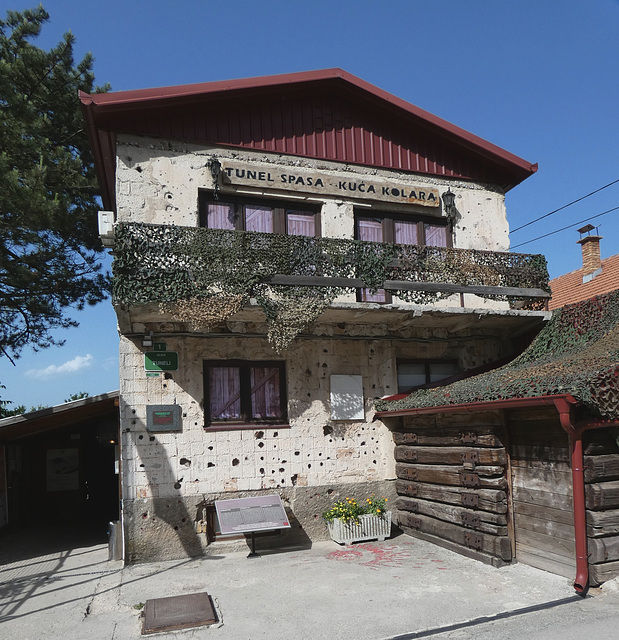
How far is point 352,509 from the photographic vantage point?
11109 millimetres

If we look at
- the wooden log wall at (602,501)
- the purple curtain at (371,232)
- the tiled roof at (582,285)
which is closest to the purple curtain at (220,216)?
the purple curtain at (371,232)

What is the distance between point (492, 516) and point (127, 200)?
27.2 feet

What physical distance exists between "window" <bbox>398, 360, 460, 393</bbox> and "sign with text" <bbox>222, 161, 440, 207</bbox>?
3502mm

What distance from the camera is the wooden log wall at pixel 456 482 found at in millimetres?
8938

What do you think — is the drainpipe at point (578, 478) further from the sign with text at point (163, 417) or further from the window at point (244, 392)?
the sign with text at point (163, 417)

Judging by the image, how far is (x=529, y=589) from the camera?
7.60 m

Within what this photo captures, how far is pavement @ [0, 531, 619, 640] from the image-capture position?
6.55m

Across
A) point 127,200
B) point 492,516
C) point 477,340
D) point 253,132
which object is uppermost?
point 253,132

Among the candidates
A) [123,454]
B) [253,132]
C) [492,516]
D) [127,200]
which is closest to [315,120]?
[253,132]

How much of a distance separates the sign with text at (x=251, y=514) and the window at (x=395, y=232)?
4570 mm

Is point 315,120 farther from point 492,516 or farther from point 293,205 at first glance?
point 492,516

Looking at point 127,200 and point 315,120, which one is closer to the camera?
point 127,200

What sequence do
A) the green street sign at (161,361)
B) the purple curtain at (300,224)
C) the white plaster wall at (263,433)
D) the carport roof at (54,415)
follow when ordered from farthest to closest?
the purple curtain at (300,224), the carport roof at (54,415), the green street sign at (161,361), the white plaster wall at (263,433)

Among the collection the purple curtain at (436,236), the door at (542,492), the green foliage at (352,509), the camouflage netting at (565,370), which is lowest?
the green foliage at (352,509)
